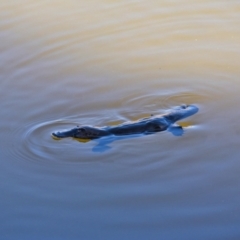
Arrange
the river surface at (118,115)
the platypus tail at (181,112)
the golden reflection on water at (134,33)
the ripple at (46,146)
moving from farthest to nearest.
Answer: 1. the golden reflection on water at (134,33)
2. the platypus tail at (181,112)
3. the ripple at (46,146)
4. the river surface at (118,115)

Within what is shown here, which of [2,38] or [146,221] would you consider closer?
[146,221]

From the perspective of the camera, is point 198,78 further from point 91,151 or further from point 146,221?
point 146,221

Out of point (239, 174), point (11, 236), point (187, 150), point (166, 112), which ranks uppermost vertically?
A: point (166, 112)

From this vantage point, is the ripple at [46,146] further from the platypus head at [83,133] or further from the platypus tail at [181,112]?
the platypus tail at [181,112]

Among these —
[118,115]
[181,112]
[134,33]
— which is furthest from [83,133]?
[134,33]

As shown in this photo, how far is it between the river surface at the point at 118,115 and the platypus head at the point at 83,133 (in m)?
0.07

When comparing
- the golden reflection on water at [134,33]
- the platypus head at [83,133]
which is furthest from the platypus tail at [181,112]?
the golden reflection on water at [134,33]

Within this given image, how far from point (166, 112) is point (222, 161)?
37.5 inches

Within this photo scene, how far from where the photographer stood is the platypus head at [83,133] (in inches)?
212

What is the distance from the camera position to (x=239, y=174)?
4914 mm

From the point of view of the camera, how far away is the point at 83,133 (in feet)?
17.7

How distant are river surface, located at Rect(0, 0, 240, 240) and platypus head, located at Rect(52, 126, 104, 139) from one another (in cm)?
7

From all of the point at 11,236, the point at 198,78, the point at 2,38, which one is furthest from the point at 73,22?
the point at 11,236

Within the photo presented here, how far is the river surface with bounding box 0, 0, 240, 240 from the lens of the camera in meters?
4.53
